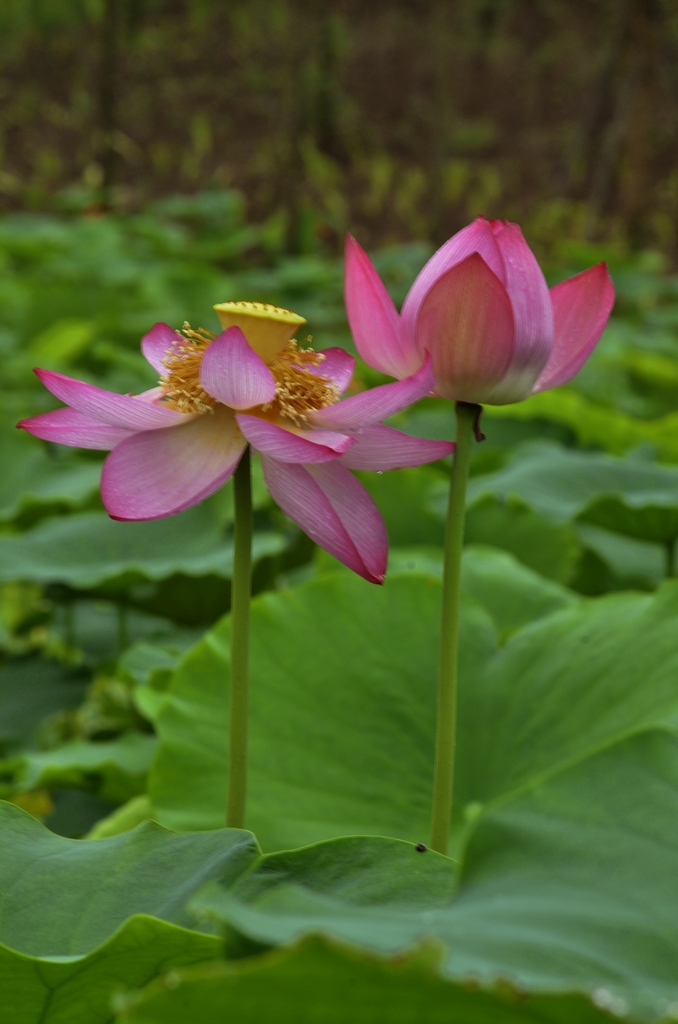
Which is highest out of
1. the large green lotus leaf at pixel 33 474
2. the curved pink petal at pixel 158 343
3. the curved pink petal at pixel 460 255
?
the curved pink petal at pixel 460 255

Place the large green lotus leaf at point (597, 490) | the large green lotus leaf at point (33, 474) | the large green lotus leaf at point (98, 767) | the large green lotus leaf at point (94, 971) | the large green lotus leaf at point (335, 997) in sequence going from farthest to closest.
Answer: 1. the large green lotus leaf at point (33, 474)
2. the large green lotus leaf at point (597, 490)
3. the large green lotus leaf at point (98, 767)
4. the large green lotus leaf at point (94, 971)
5. the large green lotus leaf at point (335, 997)

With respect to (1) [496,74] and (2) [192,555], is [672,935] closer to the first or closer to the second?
Answer: (2) [192,555]

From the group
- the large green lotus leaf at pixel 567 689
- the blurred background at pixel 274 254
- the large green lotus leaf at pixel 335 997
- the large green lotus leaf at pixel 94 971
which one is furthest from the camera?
the blurred background at pixel 274 254

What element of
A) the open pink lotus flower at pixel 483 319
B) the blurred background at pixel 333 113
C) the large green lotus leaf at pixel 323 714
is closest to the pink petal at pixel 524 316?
the open pink lotus flower at pixel 483 319

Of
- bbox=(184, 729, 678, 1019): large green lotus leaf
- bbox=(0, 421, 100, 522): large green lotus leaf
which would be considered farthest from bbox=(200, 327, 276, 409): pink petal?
bbox=(0, 421, 100, 522): large green lotus leaf

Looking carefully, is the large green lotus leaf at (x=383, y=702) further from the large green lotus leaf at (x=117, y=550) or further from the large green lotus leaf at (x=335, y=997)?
the large green lotus leaf at (x=335, y=997)

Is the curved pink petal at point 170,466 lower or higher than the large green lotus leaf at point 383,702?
higher
